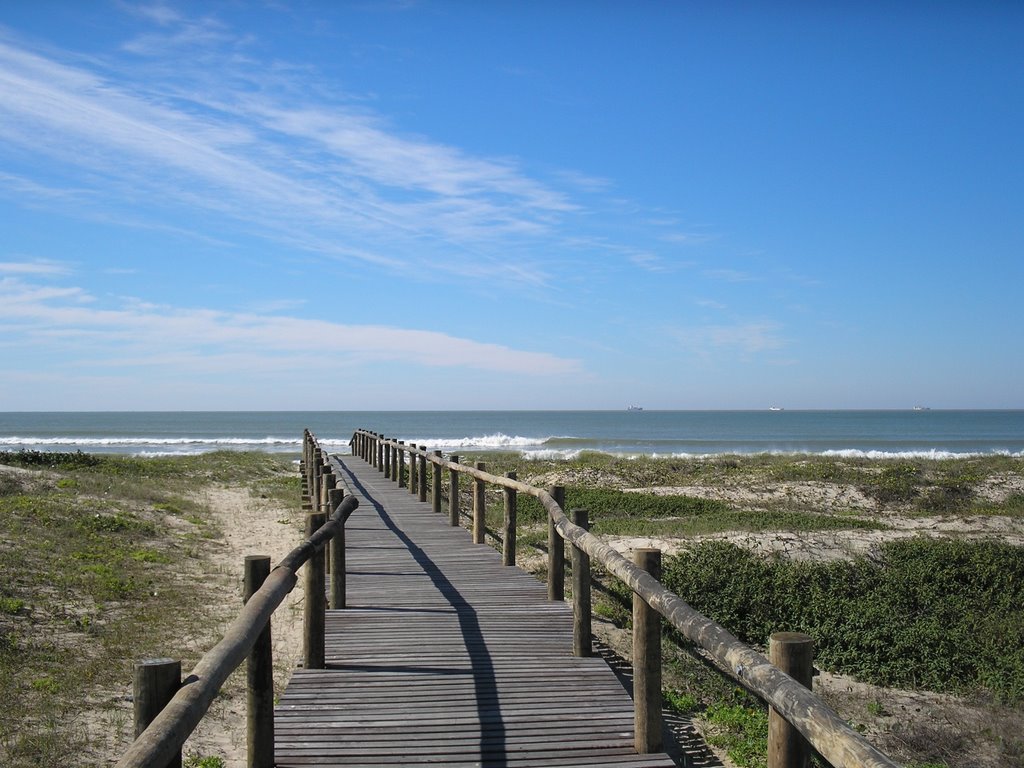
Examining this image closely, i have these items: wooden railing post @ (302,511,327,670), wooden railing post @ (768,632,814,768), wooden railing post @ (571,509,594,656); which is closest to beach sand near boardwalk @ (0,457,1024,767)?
wooden railing post @ (302,511,327,670)

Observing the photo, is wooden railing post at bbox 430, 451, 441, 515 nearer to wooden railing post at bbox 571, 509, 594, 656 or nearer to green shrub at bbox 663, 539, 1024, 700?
green shrub at bbox 663, 539, 1024, 700

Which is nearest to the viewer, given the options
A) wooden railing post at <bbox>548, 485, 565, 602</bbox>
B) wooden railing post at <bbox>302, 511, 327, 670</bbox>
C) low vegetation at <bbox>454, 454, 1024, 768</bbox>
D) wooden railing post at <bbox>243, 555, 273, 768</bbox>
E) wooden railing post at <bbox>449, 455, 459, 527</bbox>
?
wooden railing post at <bbox>243, 555, 273, 768</bbox>

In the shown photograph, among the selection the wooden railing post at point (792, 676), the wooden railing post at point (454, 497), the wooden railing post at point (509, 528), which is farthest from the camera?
the wooden railing post at point (454, 497)

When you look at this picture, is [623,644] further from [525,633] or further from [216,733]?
[216,733]

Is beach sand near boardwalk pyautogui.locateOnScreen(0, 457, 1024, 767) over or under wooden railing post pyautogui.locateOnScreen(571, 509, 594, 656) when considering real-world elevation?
under

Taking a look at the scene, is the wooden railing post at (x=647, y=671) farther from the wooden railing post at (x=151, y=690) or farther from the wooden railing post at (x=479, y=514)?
the wooden railing post at (x=479, y=514)

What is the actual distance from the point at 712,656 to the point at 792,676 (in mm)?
629

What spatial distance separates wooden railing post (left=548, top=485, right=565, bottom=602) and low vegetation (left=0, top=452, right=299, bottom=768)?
364cm

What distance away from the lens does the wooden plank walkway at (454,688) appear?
16.0 feet

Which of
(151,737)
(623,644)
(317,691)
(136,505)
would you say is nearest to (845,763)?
(151,737)

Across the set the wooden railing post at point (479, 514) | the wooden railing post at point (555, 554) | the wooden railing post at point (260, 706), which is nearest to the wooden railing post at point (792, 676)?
the wooden railing post at point (260, 706)

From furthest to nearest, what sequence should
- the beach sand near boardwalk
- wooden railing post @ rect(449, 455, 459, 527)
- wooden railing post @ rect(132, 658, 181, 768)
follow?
wooden railing post @ rect(449, 455, 459, 527) → the beach sand near boardwalk → wooden railing post @ rect(132, 658, 181, 768)

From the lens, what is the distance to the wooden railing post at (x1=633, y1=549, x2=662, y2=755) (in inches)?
193

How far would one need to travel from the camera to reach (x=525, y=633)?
7.40 meters
